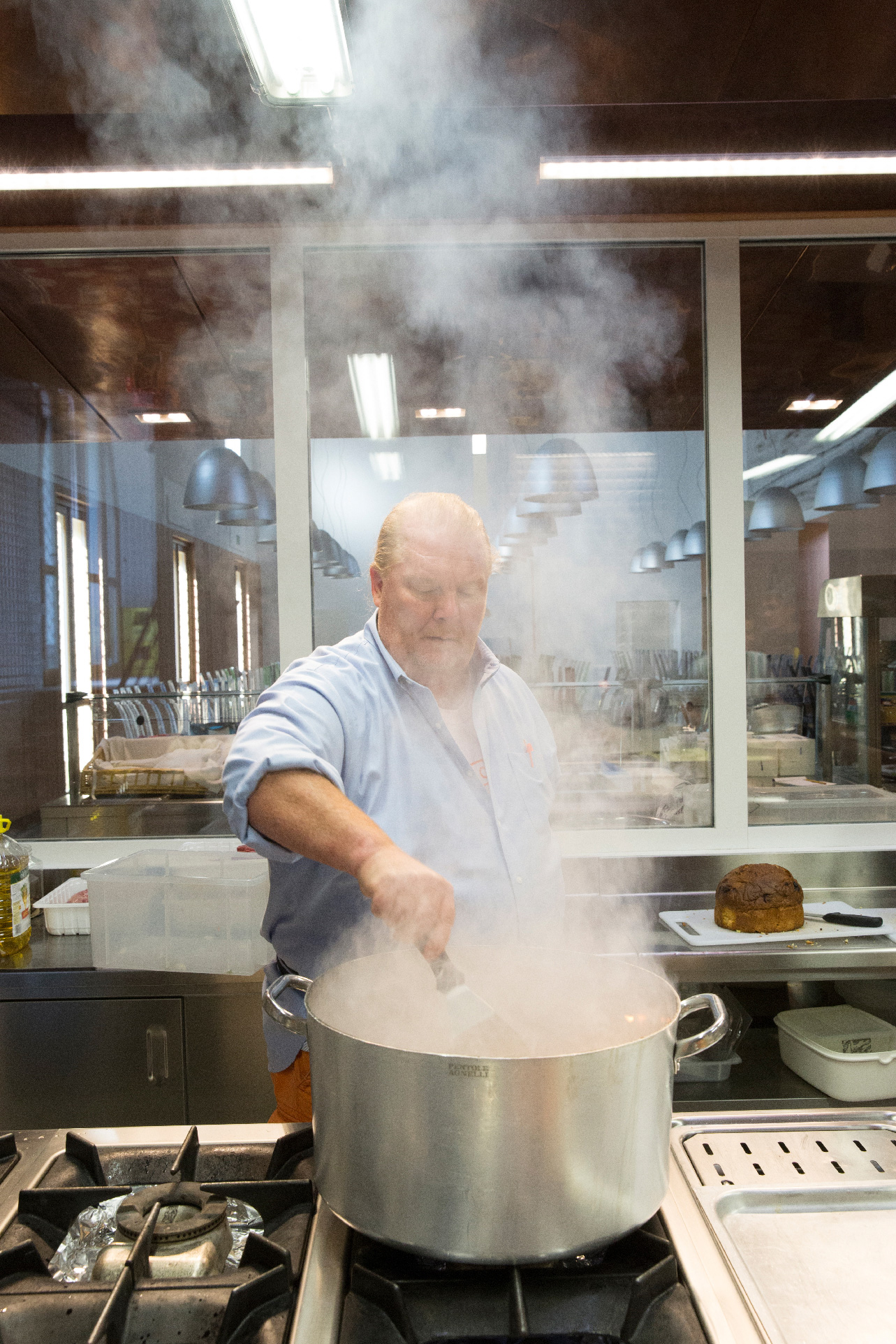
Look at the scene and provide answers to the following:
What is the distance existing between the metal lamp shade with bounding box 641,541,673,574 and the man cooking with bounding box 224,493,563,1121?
43.5 inches

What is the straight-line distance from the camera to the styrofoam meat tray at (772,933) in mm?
1912

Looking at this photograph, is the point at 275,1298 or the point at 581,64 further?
the point at 581,64

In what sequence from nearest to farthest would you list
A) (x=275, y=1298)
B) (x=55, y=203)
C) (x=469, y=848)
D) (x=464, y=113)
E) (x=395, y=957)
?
(x=275, y=1298) < (x=395, y=957) < (x=469, y=848) < (x=464, y=113) < (x=55, y=203)

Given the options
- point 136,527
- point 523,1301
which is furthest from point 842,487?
point 523,1301

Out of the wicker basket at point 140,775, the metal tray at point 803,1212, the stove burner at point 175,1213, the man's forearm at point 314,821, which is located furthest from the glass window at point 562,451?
the stove burner at point 175,1213

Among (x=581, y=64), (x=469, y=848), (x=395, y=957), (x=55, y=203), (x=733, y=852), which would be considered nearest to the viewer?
(x=395, y=957)

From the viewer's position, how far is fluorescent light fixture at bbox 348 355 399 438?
243 cm

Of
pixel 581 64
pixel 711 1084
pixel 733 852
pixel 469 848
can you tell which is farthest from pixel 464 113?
pixel 711 1084

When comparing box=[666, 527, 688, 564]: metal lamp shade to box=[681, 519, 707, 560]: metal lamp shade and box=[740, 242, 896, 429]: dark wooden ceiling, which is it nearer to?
box=[681, 519, 707, 560]: metal lamp shade

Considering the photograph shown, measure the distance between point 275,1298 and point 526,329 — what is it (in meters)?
2.26

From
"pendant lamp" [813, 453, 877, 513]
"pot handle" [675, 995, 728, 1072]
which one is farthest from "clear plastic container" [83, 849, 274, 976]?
"pendant lamp" [813, 453, 877, 513]

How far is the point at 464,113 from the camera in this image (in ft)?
5.94

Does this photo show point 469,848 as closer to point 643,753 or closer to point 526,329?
point 643,753

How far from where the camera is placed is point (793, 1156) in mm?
829
